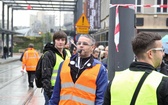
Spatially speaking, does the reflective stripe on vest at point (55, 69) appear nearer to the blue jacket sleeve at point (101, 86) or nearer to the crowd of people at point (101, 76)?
the crowd of people at point (101, 76)

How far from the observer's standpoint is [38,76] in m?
6.05

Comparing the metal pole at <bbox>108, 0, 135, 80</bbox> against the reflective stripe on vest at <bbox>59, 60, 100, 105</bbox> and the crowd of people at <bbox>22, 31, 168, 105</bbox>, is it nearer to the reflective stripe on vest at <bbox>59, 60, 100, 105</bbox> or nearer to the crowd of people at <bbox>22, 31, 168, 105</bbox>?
the crowd of people at <bbox>22, 31, 168, 105</bbox>

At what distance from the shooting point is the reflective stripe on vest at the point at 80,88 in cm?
432

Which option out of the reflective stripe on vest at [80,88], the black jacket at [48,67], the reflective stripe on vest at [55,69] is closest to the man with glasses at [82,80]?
the reflective stripe on vest at [80,88]

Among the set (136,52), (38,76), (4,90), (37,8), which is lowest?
(4,90)

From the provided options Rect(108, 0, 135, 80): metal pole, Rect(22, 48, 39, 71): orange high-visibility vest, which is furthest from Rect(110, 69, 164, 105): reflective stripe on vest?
Rect(22, 48, 39, 71): orange high-visibility vest

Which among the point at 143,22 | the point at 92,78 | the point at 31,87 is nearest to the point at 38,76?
the point at 92,78

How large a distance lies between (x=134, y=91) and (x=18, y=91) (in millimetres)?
12844

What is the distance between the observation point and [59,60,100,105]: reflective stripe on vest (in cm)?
432

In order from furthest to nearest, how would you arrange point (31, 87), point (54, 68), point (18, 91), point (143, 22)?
point (143, 22) → point (31, 87) → point (18, 91) → point (54, 68)

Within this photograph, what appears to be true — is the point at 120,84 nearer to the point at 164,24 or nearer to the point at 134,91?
the point at 134,91

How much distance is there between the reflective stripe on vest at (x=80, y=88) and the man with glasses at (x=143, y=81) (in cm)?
133

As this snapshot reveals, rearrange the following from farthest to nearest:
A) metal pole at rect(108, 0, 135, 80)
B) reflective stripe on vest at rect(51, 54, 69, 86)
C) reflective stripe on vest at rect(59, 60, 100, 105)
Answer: metal pole at rect(108, 0, 135, 80)
reflective stripe on vest at rect(51, 54, 69, 86)
reflective stripe on vest at rect(59, 60, 100, 105)

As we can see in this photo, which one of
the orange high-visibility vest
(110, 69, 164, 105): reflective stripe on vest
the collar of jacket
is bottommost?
the orange high-visibility vest
